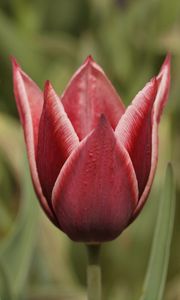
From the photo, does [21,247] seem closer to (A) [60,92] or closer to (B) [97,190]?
(B) [97,190]

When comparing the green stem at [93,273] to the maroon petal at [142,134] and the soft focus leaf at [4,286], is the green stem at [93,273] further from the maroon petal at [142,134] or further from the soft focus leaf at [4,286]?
the soft focus leaf at [4,286]

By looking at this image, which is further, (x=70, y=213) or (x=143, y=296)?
(x=143, y=296)

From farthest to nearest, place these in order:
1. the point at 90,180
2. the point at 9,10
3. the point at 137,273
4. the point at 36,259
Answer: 1. the point at 9,10
2. the point at 137,273
3. the point at 36,259
4. the point at 90,180

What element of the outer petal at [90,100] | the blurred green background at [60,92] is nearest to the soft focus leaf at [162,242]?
the outer petal at [90,100]


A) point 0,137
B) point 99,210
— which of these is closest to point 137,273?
point 0,137

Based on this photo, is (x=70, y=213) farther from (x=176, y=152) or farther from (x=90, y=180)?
(x=176, y=152)

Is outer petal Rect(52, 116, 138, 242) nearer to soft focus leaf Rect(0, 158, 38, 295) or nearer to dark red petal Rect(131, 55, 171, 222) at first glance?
dark red petal Rect(131, 55, 171, 222)
